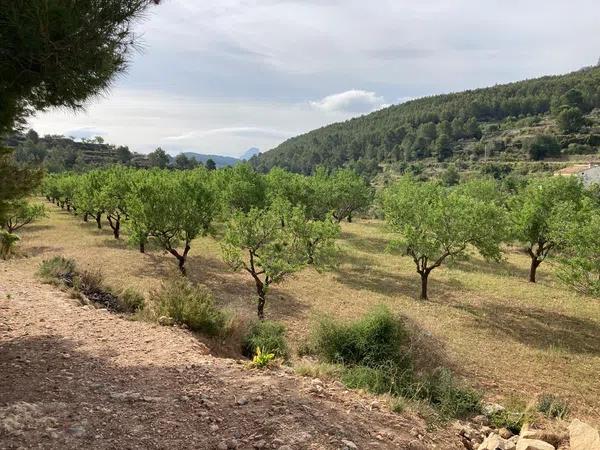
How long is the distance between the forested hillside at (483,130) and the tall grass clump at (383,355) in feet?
319

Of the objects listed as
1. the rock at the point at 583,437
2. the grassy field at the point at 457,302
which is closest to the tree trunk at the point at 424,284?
the grassy field at the point at 457,302

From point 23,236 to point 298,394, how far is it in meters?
37.6

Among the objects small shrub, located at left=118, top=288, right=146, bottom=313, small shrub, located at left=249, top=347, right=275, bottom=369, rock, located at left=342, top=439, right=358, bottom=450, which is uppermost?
small shrub, located at left=249, top=347, right=275, bottom=369

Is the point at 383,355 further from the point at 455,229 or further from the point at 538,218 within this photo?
the point at 538,218

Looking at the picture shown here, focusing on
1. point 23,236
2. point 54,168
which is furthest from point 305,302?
point 54,168

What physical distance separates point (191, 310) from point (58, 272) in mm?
6776

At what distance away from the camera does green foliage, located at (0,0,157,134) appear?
16.0 feet

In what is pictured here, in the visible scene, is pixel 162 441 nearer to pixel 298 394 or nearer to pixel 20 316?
pixel 298 394

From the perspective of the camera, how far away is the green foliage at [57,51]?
16.0ft

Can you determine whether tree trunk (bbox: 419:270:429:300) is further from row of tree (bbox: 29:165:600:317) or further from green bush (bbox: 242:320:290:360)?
green bush (bbox: 242:320:290:360)

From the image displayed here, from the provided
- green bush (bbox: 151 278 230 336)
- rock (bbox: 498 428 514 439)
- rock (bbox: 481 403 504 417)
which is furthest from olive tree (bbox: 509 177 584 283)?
green bush (bbox: 151 278 230 336)

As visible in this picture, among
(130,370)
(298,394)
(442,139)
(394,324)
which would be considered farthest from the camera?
(442,139)

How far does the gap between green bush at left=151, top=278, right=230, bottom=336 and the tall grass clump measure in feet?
9.47

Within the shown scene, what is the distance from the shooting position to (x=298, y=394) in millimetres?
5754
